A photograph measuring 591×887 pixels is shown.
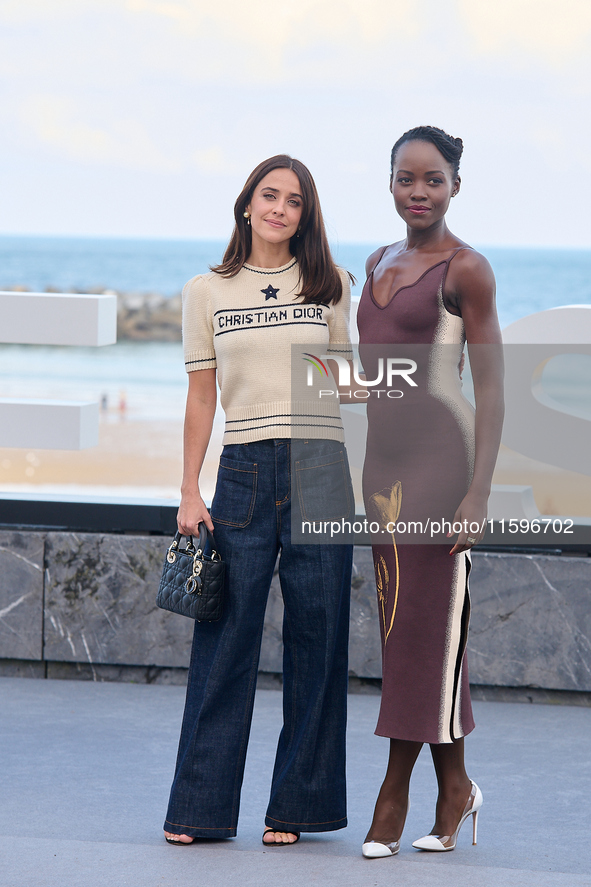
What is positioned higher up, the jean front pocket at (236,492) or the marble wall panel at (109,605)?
the jean front pocket at (236,492)

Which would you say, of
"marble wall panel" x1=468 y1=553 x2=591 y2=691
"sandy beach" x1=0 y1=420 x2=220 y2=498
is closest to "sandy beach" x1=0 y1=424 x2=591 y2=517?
"sandy beach" x1=0 y1=420 x2=220 y2=498

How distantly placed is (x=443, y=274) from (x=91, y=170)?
2888 centimetres

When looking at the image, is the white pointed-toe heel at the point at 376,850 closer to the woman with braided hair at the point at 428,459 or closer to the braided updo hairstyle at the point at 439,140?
the woman with braided hair at the point at 428,459

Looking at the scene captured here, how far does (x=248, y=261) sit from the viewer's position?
2.47 metres

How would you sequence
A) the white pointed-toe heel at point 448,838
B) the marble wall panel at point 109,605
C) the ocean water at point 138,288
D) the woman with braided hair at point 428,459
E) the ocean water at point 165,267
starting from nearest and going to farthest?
the woman with braided hair at point 428,459
the white pointed-toe heel at point 448,838
the marble wall panel at point 109,605
the ocean water at point 138,288
the ocean water at point 165,267

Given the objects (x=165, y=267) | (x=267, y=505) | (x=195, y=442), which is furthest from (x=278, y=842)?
(x=165, y=267)

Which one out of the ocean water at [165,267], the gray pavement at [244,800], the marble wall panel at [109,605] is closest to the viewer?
the gray pavement at [244,800]

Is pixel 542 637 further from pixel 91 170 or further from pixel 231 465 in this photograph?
pixel 91 170

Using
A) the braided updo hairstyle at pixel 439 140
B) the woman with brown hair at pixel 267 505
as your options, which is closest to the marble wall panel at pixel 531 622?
the woman with brown hair at pixel 267 505

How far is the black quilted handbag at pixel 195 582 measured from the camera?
2.37 meters

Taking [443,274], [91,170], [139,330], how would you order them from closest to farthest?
[443,274] < [139,330] < [91,170]

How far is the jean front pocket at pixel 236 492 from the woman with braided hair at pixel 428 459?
0.95 ft

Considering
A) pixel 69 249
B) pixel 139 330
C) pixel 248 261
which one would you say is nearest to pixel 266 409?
pixel 248 261

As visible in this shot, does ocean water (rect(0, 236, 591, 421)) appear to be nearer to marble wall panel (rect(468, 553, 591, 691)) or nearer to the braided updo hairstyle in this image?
marble wall panel (rect(468, 553, 591, 691))
